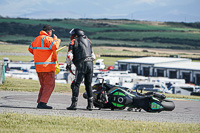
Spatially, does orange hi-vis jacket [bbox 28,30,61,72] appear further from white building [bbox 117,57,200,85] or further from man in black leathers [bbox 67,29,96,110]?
white building [bbox 117,57,200,85]

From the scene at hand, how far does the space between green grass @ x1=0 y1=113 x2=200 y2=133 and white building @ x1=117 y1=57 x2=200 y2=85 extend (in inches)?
2237

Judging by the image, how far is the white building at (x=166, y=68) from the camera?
65.4 meters

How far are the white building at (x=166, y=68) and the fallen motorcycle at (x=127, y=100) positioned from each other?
177 ft

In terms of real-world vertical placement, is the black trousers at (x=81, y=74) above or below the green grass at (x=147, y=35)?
above

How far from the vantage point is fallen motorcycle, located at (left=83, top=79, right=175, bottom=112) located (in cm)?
1155

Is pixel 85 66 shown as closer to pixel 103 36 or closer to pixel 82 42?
pixel 82 42

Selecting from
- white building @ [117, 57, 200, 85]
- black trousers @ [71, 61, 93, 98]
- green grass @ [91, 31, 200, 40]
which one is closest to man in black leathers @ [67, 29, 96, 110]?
black trousers @ [71, 61, 93, 98]

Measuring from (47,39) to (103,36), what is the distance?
178m

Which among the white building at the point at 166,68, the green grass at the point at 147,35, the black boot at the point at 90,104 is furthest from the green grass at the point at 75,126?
the green grass at the point at 147,35

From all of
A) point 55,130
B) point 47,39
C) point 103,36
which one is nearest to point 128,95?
point 47,39

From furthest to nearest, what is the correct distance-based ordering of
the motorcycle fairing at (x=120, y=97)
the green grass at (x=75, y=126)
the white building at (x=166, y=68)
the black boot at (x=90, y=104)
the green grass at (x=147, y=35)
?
1. the green grass at (x=147, y=35)
2. the white building at (x=166, y=68)
3. the motorcycle fairing at (x=120, y=97)
4. the black boot at (x=90, y=104)
5. the green grass at (x=75, y=126)

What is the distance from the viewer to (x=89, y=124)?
343 inches

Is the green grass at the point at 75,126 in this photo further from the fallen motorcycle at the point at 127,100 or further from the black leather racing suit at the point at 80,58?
the fallen motorcycle at the point at 127,100

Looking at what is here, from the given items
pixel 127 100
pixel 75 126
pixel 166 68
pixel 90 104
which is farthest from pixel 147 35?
pixel 75 126
